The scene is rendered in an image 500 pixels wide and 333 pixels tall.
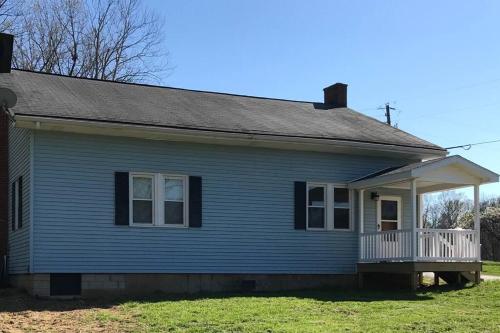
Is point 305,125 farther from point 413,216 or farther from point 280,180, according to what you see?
point 413,216

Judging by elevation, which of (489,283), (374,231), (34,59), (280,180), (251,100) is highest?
(34,59)

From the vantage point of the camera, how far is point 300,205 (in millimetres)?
16531

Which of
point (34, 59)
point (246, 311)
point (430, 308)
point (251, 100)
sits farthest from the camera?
point (34, 59)

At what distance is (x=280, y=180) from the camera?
16.4m

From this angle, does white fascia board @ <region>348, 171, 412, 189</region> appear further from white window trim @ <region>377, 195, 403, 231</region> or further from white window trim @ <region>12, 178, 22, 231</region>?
white window trim @ <region>12, 178, 22, 231</region>

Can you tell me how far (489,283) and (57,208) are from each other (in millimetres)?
10485

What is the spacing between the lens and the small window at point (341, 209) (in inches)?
671

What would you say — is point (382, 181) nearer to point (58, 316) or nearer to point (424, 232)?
point (424, 232)

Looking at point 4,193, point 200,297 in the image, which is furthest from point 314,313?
point 4,193

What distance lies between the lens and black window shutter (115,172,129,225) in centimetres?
1451

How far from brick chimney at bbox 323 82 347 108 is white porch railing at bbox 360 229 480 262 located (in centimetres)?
663

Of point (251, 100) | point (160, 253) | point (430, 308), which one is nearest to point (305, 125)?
point (251, 100)

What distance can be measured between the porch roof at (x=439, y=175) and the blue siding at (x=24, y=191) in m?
8.06

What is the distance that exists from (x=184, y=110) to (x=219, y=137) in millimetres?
1971
